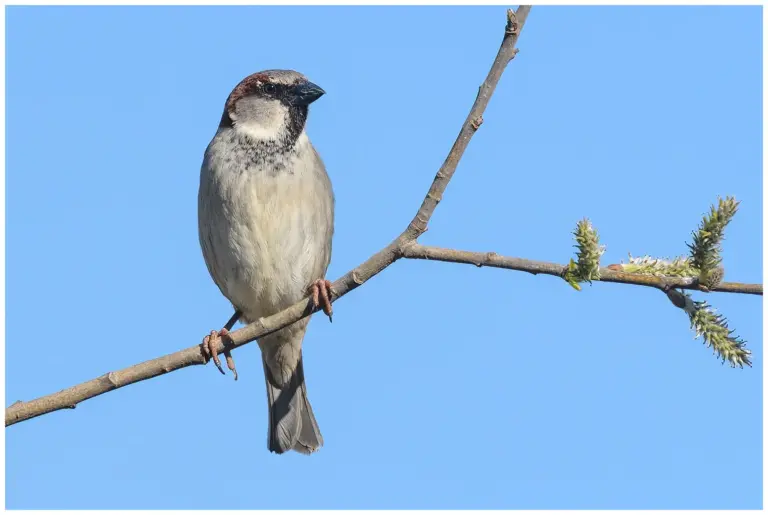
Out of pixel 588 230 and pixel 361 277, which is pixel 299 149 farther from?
pixel 588 230

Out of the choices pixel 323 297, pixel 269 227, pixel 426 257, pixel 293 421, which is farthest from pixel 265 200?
pixel 426 257

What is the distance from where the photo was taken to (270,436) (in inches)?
206

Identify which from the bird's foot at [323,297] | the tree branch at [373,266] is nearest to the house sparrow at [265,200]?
the bird's foot at [323,297]

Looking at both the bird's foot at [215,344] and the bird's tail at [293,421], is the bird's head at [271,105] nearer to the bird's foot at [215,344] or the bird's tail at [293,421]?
the bird's foot at [215,344]

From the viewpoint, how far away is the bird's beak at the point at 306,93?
15.3ft

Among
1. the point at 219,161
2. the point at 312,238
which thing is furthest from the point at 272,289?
the point at 219,161

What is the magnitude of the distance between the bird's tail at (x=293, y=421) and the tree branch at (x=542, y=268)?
279cm

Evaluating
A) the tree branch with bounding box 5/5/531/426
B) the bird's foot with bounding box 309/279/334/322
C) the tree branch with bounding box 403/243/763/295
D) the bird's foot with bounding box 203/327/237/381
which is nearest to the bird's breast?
the bird's foot with bounding box 203/327/237/381

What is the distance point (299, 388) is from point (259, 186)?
1461 mm

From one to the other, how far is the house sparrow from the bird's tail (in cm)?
65

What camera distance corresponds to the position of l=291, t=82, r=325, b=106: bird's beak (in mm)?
4660

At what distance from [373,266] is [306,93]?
2.16 m

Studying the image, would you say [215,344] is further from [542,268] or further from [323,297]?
[542,268]

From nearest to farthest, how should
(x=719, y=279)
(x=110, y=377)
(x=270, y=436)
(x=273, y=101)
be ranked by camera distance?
(x=719, y=279) < (x=110, y=377) < (x=273, y=101) < (x=270, y=436)
